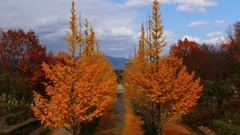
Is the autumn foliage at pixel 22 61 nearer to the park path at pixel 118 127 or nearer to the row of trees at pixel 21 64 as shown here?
the row of trees at pixel 21 64

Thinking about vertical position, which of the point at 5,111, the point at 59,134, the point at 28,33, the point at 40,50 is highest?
the point at 28,33

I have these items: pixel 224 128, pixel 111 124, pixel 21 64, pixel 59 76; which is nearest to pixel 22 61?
pixel 21 64

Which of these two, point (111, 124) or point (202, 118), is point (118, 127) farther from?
point (202, 118)

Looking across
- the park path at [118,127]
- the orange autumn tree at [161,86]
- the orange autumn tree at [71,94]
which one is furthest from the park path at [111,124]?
the orange autumn tree at [71,94]

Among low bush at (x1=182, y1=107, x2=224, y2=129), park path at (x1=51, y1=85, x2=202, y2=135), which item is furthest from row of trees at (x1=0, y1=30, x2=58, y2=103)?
low bush at (x1=182, y1=107, x2=224, y2=129)

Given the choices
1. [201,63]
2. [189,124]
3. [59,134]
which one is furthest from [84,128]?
[201,63]

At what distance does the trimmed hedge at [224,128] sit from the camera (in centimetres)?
1934

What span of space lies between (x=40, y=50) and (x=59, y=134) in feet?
37.1

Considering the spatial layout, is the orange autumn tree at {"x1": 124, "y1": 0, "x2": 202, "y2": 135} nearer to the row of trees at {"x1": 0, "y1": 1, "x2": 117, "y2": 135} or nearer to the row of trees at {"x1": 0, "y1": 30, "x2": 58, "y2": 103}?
the row of trees at {"x1": 0, "y1": 1, "x2": 117, "y2": 135}

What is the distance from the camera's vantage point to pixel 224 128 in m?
20.9

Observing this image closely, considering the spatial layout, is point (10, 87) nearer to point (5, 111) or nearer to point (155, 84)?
point (5, 111)

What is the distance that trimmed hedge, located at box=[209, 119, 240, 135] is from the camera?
1934 cm

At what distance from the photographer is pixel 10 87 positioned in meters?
33.7

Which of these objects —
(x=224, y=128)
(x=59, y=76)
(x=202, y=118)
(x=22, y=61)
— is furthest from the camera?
(x=22, y=61)
